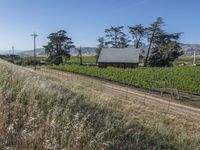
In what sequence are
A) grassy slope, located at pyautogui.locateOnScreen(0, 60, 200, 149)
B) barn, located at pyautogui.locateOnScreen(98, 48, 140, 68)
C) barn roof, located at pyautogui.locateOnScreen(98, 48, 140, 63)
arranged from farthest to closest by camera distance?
1. barn roof, located at pyautogui.locateOnScreen(98, 48, 140, 63)
2. barn, located at pyautogui.locateOnScreen(98, 48, 140, 68)
3. grassy slope, located at pyautogui.locateOnScreen(0, 60, 200, 149)

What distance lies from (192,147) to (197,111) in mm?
18112

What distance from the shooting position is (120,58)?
75.8 metres

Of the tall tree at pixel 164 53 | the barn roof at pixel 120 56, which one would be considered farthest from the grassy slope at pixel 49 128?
the tall tree at pixel 164 53

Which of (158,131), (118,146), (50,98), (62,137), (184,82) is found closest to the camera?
(62,137)

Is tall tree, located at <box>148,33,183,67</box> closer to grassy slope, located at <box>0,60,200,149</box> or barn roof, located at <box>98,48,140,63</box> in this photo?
barn roof, located at <box>98,48,140,63</box>

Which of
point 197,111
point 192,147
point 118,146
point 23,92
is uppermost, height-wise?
point 23,92

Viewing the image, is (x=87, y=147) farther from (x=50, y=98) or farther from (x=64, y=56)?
(x=64, y=56)

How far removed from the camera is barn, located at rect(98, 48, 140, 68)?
244 ft

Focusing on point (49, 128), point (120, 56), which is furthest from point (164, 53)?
point (49, 128)

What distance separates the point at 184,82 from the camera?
4088 cm

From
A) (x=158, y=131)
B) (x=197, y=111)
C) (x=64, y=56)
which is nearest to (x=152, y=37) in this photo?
(x=64, y=56)

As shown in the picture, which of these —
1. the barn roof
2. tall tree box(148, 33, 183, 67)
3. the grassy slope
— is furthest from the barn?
the grassy slope

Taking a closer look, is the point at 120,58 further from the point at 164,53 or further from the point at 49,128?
the point at 49,128

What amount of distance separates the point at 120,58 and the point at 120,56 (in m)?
0.72
